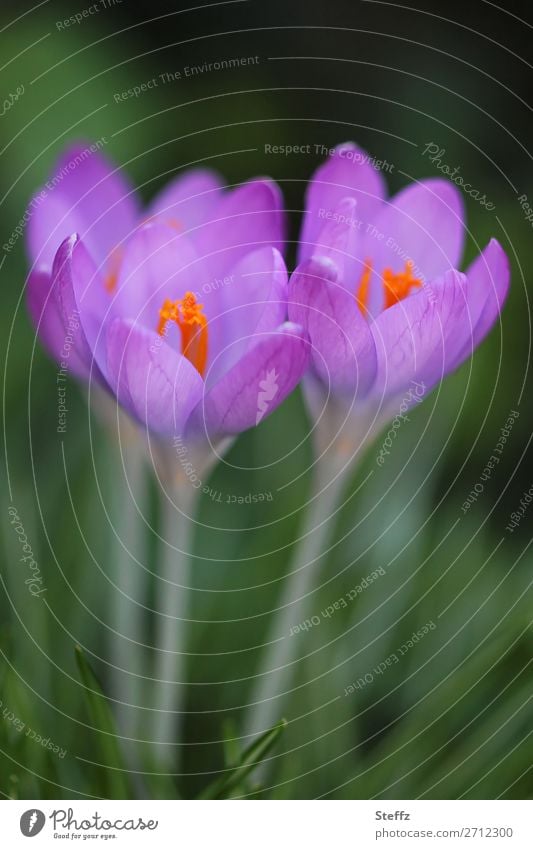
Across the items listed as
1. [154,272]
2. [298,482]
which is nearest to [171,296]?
[154,272]

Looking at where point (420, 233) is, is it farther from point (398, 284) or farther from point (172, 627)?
point (172, 627)

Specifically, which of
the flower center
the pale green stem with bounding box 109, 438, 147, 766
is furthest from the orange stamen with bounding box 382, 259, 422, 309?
the pale green stem with bounding box 109, 438, 147, 766

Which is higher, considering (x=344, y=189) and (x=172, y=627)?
(x=344, y=189)

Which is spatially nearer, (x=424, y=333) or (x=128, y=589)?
(x=424, y=333)

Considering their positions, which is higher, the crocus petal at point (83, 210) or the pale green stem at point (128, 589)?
the crocus petal at point (83, 210)

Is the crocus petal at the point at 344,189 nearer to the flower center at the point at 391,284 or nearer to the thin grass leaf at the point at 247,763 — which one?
the flower center at the point at 391,284

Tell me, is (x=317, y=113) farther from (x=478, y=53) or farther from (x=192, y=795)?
(x=192, y=795)

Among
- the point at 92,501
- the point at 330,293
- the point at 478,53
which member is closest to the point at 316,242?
the point at 330,293

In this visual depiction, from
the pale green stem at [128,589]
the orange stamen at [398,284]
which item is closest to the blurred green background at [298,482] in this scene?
the pale green stem at [128,589]
